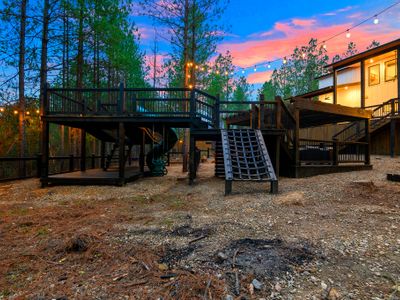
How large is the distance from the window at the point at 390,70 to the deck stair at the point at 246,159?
16.0 meters

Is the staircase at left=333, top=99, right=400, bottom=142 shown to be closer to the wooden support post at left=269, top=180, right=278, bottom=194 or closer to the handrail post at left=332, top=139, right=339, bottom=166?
the handrail post at left=332, top=139, right=339, bottom=166

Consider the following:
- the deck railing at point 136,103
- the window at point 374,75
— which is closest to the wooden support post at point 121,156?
the deck railing at point 136,103

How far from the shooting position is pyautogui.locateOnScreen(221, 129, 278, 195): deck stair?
6.39 meters

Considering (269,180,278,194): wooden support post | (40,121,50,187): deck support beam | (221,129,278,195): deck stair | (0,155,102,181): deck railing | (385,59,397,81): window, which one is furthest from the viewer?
(385,59,397,81): window

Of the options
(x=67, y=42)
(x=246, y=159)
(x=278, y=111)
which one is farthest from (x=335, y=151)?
(x=67, y=42)

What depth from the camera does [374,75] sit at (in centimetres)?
1886

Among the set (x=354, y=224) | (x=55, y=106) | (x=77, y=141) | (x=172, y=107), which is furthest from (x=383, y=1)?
(x=77, y=141)

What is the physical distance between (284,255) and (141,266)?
64.2 inches

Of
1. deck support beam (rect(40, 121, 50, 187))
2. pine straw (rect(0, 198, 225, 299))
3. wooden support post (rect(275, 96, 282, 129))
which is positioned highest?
wooden support post (rect(275, 96, 282, 129))

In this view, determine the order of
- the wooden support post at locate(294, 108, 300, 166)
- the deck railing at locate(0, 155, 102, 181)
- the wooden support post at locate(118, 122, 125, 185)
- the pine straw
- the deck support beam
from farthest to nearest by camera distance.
Result: 1. the deck railing at locate(0, 155, 102, 181)
2. the wooden support post at locate(294, 108, 300, 166)
3. the wooden support post at locate(118, 122, 125, 185)
4. the deck support beam
5. the pine straw

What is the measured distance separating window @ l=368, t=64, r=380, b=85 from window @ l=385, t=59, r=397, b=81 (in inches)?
25.9

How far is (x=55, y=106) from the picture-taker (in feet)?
27.9

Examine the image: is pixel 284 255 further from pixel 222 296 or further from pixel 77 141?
pixel 77 141

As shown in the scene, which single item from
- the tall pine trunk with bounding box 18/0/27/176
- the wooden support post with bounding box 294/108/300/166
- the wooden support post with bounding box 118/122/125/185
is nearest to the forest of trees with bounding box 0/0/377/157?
the tall pine trunk with bounding box 18/0/27/176
